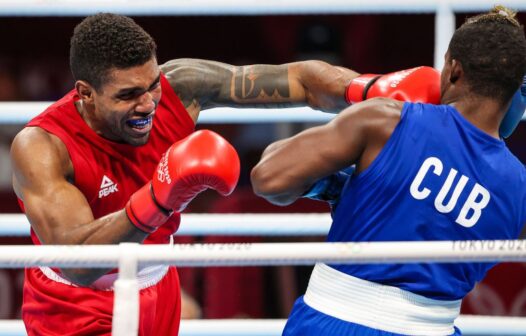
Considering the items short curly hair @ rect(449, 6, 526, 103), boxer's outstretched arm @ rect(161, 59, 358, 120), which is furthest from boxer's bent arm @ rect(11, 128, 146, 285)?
short curly hair @ rect(449, 6, 526, 103)

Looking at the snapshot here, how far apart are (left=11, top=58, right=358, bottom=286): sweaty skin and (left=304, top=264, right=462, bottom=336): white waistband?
1.54ft

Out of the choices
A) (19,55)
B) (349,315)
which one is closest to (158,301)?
(349,315)

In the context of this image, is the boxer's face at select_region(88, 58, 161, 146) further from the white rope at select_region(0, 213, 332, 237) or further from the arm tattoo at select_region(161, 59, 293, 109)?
the white rope at select_region(0, 213, 332, 237)

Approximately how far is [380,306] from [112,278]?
2.39 ft

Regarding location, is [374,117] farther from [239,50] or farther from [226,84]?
[239,50]

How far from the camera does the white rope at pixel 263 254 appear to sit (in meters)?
1.58

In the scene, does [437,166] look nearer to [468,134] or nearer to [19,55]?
[468,134]

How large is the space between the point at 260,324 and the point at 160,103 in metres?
0.78

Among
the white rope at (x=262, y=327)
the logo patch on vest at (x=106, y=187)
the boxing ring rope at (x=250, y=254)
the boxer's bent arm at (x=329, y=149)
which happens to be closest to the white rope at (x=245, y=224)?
the white rope at (x=262, y=327)

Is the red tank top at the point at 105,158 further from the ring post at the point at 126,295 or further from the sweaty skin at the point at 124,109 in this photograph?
the ring post at the point at 126,295

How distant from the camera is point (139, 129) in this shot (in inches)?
89.8

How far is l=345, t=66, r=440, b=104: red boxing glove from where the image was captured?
2.16m

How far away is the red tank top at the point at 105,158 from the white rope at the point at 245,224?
40cm

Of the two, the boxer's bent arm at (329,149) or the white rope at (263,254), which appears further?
the boxer's bent arm at (329,149)
